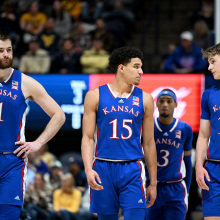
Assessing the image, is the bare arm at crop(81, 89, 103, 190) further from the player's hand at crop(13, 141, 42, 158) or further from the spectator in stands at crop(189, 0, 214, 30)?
the spectator in stands at crop(189, 0, 214, 30)

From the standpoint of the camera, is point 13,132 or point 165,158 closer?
point 13,132

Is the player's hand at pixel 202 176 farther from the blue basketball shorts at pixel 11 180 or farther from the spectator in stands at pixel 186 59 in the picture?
the spectator in stands at pixel 186 59

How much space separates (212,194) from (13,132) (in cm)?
222

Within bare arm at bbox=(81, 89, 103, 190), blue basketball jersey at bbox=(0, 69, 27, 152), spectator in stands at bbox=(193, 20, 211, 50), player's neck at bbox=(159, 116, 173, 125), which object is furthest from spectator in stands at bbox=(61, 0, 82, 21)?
blue basketball jersey at bbox=(0, 69, 27, 152)

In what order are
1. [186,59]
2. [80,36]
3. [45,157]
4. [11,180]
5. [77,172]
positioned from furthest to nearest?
[80,36]
[45,157]
[186,59]
[77,172]
[11,180]

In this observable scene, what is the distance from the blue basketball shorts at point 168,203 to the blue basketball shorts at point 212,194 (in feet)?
3.53

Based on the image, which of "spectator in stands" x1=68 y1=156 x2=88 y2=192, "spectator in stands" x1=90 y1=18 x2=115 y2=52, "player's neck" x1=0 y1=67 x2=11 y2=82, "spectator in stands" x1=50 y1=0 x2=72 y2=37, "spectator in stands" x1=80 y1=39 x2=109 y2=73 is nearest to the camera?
"player's neck" x1=0 y1=67 x2=11 y2=82

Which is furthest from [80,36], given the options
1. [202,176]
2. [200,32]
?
[202,176]

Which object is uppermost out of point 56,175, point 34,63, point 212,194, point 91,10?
point 91,10

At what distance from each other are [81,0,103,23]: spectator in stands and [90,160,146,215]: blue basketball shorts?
9.95 m

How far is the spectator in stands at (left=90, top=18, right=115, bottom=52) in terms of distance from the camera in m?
14.0

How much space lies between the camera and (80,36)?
14922 mm

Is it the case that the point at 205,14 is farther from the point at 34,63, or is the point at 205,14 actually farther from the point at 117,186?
the point at 117,186

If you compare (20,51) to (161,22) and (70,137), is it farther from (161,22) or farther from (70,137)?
(161,22)
